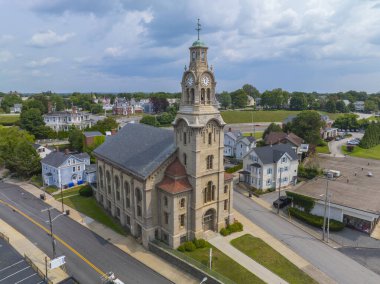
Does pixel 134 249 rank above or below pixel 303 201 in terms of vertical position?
below

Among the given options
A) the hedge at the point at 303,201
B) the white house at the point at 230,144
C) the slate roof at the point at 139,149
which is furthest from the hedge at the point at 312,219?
the white house at the point at 230,144

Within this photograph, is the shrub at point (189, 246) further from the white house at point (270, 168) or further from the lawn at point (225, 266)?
the white house at point (270, 168)

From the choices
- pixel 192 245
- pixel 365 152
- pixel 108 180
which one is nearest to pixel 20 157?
pixel 108 180

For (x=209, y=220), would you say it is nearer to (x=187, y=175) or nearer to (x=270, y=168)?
(x=187, y=175)

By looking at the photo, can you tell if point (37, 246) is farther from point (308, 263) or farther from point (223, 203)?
point (308, 263)

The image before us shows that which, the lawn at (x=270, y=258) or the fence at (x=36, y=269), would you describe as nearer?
the fence at (x=36, y=269)
